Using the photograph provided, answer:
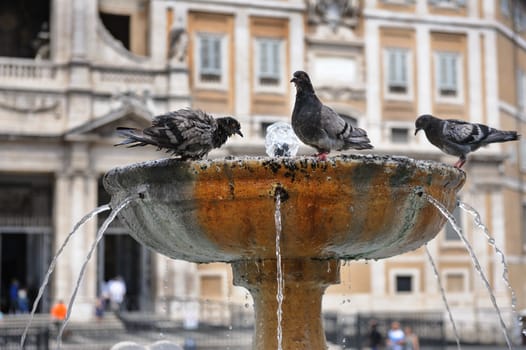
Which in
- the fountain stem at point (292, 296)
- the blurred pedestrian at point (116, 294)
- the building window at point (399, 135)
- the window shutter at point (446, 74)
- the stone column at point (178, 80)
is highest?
the window shutter at point (446, 74)

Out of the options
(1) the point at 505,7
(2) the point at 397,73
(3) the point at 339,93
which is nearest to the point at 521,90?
(1) the point at 505,7

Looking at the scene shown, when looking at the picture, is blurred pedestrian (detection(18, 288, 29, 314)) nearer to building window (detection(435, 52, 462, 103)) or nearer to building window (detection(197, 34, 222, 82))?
building window (detection(197, 34, 222, 82))

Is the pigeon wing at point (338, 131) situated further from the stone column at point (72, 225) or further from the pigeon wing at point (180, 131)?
the stone column at point (72, 225)

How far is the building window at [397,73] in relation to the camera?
97.1ft

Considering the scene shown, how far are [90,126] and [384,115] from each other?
31.3 ft

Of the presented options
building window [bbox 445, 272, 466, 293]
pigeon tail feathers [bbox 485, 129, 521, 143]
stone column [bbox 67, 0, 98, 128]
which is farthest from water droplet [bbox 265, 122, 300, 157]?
building window [bbox 445, 272, 466, 293]

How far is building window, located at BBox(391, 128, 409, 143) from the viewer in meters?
29.4

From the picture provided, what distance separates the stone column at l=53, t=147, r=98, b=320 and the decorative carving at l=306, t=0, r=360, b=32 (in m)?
8.63

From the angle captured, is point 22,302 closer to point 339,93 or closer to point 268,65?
point 268,65

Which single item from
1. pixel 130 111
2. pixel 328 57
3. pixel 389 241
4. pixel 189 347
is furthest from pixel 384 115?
pixel 389 241

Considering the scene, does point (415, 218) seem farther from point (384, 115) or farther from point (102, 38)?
point (384, 115)

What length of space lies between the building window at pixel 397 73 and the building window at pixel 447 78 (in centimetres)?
102

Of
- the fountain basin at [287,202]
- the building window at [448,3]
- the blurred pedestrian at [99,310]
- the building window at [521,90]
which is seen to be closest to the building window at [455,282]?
the building window at [521,90]

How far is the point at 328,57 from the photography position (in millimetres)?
29047
